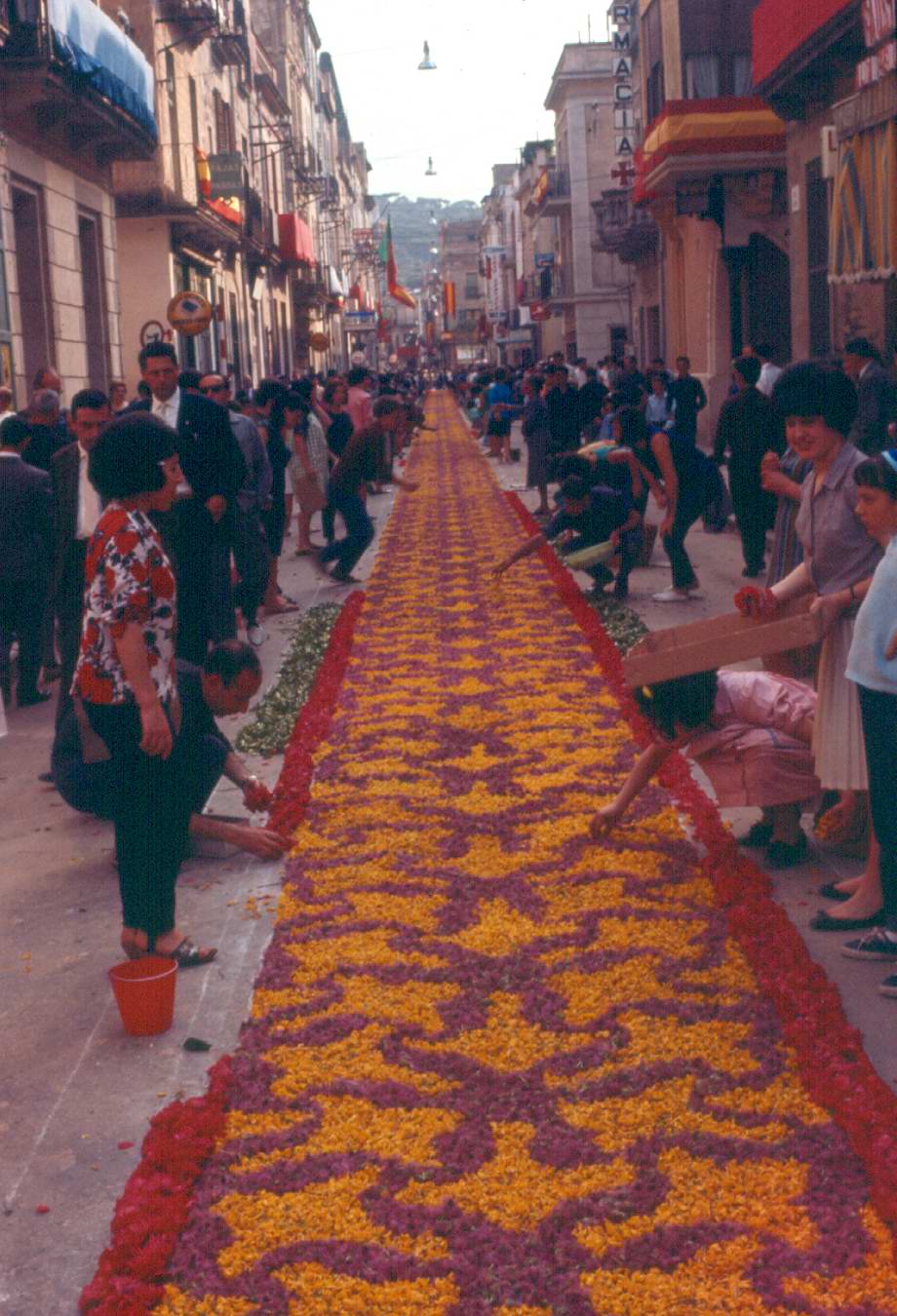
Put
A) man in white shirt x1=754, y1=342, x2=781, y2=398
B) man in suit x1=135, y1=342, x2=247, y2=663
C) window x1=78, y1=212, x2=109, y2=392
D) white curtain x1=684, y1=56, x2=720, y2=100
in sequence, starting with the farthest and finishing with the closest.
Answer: white curtain x1=684, y1=56, x2=720, y2=100 < window x1=78, y1=212, x2=109, y2=392 < man in white shirt x1=754, y1=342, x2=781, y2=398 < man in suit x1=135, y1=342, x2=247, y2=663

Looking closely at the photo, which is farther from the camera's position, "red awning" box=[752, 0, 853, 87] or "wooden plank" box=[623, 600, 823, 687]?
"red awning" box=[752, 0, 853, 87]

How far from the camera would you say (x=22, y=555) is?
33.5 feet

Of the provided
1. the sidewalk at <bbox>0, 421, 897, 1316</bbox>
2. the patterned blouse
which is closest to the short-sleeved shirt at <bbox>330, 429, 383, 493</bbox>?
the sidewalk at <bbox>0, 421, 897, 1316</bbox>

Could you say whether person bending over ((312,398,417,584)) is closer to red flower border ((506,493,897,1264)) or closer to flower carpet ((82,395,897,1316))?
flower carpet ((82,395,897,1316))

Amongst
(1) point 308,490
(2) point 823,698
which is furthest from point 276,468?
(2) point 823,698

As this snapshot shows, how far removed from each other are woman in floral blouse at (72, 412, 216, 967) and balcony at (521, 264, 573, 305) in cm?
5584

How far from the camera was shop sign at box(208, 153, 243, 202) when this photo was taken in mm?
32344

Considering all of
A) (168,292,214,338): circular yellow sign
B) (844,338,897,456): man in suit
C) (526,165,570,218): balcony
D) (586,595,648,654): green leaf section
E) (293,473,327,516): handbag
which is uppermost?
(526,165,570,218): balcony

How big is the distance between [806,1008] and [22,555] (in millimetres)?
6836

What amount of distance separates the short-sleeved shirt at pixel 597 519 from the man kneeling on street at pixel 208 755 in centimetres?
597

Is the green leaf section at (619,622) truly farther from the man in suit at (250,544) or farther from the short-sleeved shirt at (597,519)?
the man in suit at (250,544)

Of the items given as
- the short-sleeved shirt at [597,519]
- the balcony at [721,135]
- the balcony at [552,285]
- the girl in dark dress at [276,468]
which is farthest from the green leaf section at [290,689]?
the balcony at [552,285]

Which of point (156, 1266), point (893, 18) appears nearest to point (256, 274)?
point (893, 18)

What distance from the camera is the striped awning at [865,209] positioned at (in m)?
14.4
